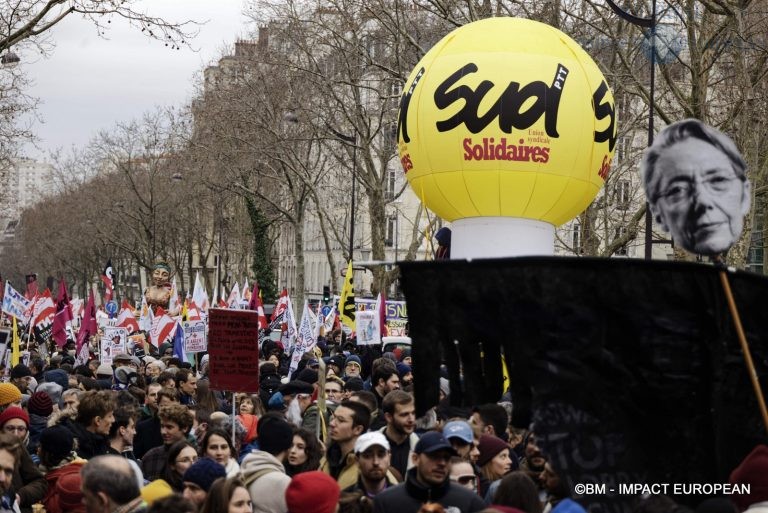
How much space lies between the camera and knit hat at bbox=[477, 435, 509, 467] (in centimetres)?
813

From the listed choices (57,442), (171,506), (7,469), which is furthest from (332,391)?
(171,506)

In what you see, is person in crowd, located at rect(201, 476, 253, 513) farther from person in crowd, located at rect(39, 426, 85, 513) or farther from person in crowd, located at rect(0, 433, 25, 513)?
person in crowd, located at rect(39, 426, 85, 513)

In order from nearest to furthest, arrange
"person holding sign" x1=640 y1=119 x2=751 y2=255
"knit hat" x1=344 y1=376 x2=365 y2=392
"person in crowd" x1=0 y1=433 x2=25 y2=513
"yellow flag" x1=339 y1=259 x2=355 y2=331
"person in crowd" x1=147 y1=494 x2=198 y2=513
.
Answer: "person holding sign" x1=640 y1=119 x2=751 y2=255
"person in crowd" x1=147 y1=494 x2=198 y2=513
"person in crowd" x1=0 y1=433 x2=25 y2=513
"knit hat" x1=344 y1=376 x2=365 y2=392
"yellow flag" x1=339 y1=259 x2=355 y2=331

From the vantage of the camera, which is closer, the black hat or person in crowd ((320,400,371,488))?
person in crowd ((320,400,371,488))

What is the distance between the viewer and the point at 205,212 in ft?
212

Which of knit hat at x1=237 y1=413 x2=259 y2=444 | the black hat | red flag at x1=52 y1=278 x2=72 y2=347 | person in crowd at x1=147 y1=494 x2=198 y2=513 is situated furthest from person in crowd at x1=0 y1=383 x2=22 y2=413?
red flag at x1=52 y1=278 x2=72 y2=347

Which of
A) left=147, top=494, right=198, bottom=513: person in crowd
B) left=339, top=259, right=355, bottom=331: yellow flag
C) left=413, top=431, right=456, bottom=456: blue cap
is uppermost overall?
left=339, top=259, right=355, bottom=331: yellow flag

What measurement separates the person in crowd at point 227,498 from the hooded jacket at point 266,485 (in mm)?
834

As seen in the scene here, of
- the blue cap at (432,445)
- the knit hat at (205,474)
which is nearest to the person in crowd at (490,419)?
the blue cap at (432,445)

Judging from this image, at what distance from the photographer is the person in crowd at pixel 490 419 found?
9.48 meters

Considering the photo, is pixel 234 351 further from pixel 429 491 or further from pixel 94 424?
pixel 429 491

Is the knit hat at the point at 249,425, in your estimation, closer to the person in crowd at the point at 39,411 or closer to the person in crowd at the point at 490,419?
the person in crowd at the point at 39,411

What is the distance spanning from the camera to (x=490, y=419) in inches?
376

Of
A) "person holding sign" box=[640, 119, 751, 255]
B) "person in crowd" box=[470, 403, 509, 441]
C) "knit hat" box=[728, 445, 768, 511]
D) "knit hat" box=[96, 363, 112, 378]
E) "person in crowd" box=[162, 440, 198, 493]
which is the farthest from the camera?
"knit hat" box=[96, 363, 112, 378]
